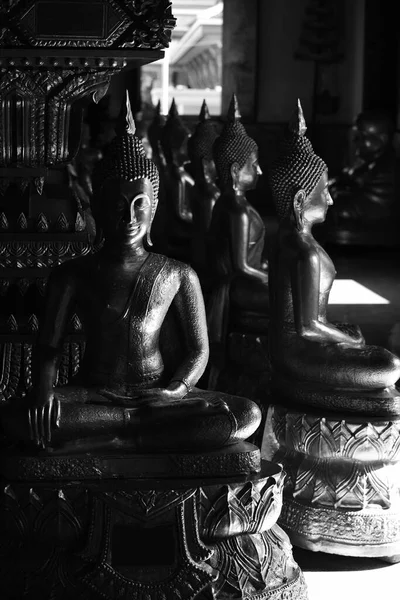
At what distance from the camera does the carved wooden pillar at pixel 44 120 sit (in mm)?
3400

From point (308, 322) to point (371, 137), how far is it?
7.18 m

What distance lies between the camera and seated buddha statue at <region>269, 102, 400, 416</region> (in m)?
3.33

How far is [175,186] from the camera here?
7.27 m

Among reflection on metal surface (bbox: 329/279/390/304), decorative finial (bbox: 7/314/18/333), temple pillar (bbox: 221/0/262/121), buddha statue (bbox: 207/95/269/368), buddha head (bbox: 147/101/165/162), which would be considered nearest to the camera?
decorative finial (bbox: 7/314/18/333)

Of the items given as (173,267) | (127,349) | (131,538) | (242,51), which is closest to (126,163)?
(173,267)

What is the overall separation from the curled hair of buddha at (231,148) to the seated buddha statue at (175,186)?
200 centimetres

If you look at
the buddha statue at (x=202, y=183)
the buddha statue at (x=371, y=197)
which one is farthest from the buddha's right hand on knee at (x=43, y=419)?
the buddha statue at (x=371, y=197)

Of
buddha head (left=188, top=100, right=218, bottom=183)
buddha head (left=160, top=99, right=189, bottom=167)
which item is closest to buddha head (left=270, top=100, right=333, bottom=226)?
buddha head (left=188, top=100, right=218, bottom=183)

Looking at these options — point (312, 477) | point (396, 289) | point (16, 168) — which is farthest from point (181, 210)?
point (312, 477)

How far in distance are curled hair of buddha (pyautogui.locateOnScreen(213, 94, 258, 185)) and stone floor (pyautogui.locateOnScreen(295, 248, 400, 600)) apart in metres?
1.36

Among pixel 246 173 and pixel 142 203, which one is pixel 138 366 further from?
pixel 246 173

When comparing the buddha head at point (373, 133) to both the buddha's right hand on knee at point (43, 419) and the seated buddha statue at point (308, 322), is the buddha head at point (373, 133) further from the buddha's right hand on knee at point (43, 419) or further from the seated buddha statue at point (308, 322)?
the buddha's right hand on knee at point (43, 419)

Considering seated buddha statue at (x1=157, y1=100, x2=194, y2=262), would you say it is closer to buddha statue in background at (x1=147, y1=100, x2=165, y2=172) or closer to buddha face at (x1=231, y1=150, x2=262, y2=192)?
buddha statue in background at (x1=147, y1=100, x2=165, y2=172)

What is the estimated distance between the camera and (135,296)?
2.80m
